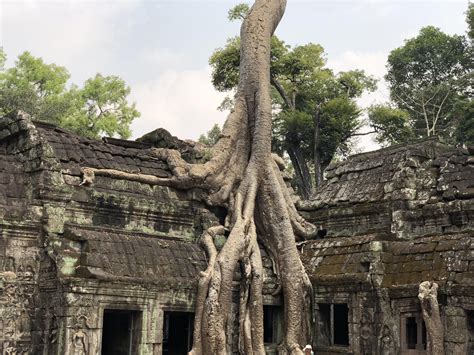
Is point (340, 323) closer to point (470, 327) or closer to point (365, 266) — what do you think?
point (365, 266)

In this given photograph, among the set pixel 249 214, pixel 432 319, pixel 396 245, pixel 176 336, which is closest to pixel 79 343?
pixel 176 336

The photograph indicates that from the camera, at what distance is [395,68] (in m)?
31.4

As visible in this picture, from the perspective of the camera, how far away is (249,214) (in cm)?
1140

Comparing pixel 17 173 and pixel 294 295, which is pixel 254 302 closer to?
pixel 294 295

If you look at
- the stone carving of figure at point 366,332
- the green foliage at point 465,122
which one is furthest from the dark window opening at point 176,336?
the green foliage at point 465,122

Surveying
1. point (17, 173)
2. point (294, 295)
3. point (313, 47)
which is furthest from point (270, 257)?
point (313, 47)

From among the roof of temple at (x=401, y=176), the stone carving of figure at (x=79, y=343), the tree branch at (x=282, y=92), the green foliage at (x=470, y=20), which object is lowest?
the stone carving of figure at (x=79, y=343)

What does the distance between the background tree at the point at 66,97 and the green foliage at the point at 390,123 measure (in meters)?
11.5

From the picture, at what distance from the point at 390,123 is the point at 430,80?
499cm

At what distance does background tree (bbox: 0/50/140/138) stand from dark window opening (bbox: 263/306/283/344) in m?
19.0

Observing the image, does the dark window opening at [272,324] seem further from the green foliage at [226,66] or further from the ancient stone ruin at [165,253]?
the green foliage at [226,66]

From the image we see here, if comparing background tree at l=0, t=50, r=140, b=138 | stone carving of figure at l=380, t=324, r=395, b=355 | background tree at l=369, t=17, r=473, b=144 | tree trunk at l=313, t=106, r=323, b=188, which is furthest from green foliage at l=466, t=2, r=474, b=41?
stone carving of figure at l=380, t=324, r=395, b=355

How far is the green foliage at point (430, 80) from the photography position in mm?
28750

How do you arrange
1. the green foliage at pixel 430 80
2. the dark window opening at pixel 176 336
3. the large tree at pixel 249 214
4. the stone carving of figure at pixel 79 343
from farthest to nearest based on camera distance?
1. the green foliage at pixel 430 80
2. the dark window opening at pixel 176 336
3. the large tree at pixel 249 214
4. the stone carving of figure at pixel 79 343
